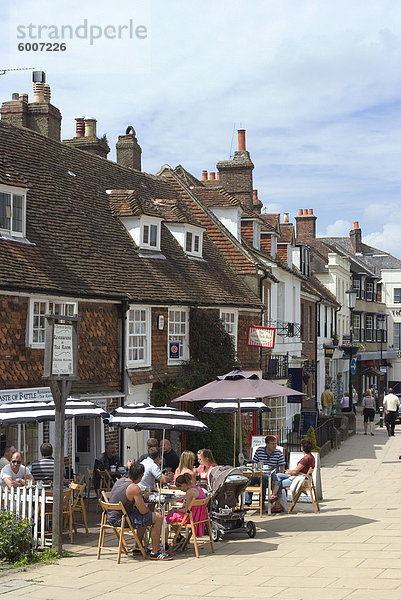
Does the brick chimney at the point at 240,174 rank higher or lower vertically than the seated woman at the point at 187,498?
higher

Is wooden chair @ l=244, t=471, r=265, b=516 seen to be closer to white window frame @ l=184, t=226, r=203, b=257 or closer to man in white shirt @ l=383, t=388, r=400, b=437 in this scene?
white window frame @ l=184, t=226, r=203, b=257

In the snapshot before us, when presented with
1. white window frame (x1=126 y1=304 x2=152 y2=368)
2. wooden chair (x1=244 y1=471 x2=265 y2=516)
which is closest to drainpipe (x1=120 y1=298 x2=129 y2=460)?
white window frame (x1=126 y1=304 x2=152 y2=368)

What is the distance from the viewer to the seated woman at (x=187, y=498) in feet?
38.6

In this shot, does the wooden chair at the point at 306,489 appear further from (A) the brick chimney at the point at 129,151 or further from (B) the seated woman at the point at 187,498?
(A) the brick chimney at the point at 129,151

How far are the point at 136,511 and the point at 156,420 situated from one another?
3.04 m

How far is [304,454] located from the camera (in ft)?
51.6

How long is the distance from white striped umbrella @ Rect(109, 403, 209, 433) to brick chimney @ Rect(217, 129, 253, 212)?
18.2 meters

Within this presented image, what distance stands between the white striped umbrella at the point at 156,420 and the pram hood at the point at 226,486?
48.3 inches

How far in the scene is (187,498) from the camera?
1174 cm

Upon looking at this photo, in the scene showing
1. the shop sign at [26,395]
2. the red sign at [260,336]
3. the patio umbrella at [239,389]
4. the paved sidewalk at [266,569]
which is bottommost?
the paved sidewalk at [266,569]

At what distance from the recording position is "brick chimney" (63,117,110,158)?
2795 cm

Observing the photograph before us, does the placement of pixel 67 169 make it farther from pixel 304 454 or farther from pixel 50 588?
pixel 50 588

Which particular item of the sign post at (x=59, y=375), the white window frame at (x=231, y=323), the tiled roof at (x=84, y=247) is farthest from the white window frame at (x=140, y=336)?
the sign post at (x=59, y=375)

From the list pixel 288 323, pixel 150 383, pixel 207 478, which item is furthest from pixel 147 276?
pixel 288 323
